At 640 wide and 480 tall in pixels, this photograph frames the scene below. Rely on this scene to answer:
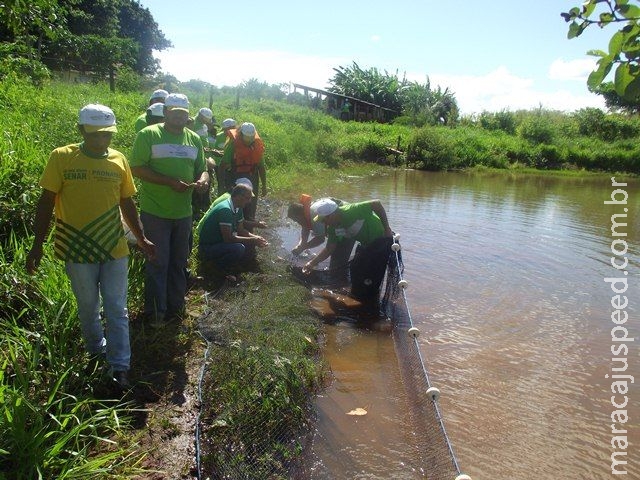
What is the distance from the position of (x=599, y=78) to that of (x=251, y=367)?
283cm

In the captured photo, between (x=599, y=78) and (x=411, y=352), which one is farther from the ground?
(x=599, y=78)

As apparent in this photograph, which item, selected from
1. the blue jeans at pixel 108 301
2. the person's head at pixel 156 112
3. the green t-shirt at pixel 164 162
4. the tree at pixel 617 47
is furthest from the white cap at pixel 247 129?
the tree at pixel 617 47

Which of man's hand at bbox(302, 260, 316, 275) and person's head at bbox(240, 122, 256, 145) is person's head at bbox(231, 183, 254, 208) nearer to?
man's hand at bbox(302, 260, 316, 275)

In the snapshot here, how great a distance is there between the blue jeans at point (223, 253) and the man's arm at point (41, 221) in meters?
2.66

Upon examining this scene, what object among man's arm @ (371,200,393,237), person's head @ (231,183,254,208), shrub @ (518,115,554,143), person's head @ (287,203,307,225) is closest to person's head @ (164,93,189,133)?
person's head @ (231,183,254,208)

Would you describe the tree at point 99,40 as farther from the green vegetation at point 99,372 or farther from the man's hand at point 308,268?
the man's hand at point 308,268

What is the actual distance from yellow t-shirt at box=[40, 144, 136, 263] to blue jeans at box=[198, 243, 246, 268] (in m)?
2.51

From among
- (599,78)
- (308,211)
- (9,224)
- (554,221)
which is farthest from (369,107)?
(599,78)

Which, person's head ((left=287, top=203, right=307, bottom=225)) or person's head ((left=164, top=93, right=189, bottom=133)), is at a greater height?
person's head ((left=164, top=93, right=189, bottom=133))

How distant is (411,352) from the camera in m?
4.91

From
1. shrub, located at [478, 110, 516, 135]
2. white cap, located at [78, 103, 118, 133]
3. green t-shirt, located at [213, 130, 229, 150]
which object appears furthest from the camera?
shrub, located at [478, 110, 516, 135]

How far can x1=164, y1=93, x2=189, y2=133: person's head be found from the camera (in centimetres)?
404

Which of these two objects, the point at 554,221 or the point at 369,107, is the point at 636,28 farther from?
the point at 369,107

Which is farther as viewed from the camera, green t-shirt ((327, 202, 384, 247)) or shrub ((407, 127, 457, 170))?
shrub ((407, 127, 457, 170))
